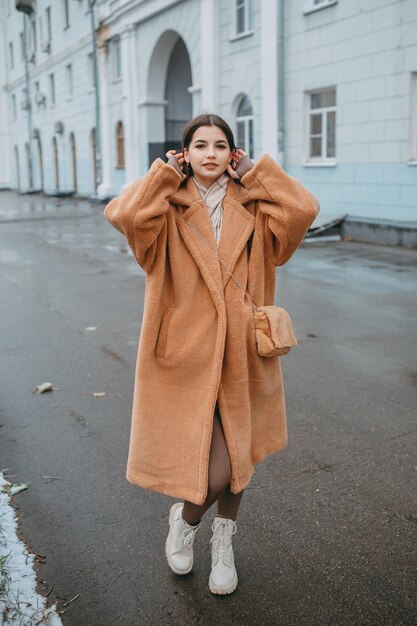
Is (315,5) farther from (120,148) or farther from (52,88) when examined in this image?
(52,88)

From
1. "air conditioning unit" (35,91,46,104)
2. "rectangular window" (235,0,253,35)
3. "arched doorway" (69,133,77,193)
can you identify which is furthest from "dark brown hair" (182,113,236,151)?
"air conditioning unit" (35,91,46,104)

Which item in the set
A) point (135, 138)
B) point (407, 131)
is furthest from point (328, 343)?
point (135, 138)

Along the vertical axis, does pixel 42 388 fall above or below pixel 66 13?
below

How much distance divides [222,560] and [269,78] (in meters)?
16.3

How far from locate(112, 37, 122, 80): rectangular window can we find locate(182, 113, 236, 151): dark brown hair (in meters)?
26.4

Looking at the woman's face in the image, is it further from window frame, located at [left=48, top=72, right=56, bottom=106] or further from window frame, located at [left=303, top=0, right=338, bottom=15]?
window frame, located at [left=48, top=72, right=56, bottom=106]

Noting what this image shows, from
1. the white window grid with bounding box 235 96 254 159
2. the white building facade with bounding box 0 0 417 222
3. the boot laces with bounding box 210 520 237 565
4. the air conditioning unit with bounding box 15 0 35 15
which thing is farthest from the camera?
the air conditioning unit with bounding box 15 0 35 15

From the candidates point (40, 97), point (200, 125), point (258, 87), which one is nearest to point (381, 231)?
point (258, 87)

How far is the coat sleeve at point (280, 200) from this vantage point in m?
2.63

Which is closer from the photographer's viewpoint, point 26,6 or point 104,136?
point 104,136

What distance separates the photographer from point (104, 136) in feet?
95.0

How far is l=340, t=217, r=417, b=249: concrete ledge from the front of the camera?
1370 cm

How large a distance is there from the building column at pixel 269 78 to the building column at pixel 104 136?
12.2 m

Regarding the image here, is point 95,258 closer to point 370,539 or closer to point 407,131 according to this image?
point 407,131
